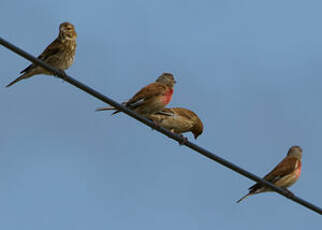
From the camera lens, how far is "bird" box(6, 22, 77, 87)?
43.4ft

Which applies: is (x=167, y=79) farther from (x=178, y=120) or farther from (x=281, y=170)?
(x=281, y=170)

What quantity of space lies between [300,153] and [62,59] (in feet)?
15.3

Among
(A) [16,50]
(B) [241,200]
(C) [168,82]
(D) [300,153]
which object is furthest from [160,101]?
(A) [16,50]

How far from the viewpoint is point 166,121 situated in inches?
626

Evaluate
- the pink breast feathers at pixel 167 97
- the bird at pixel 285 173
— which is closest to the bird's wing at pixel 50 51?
the pink breast feathers at pixel 167 97

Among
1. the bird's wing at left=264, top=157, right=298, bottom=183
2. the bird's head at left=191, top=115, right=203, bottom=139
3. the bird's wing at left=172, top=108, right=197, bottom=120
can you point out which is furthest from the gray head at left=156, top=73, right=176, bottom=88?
the bird's head at left=191, top=115, right=203, bottom=139

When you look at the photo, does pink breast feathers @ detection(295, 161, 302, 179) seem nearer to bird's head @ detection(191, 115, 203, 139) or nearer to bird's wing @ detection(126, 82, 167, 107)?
bird's wing @ detection(126, 82, 167, 107)

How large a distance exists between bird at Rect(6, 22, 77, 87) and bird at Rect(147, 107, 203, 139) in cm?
227

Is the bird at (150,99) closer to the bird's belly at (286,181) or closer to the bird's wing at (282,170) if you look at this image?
the bird's wing at (282,170)

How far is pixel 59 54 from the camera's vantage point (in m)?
13.4

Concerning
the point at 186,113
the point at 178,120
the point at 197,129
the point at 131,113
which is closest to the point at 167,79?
the point at 178,120

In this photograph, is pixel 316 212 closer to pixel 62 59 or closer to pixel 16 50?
pixel 16 50

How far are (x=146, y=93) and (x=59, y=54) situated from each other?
156 cm

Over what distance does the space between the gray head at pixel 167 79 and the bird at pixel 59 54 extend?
1.88 m
